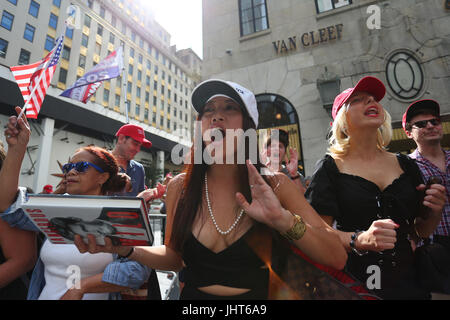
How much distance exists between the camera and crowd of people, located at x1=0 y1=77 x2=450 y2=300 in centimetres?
137

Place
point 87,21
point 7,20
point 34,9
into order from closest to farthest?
point 7,20
point 34,9
point 87,21

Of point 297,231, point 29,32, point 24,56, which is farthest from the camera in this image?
point 29,32

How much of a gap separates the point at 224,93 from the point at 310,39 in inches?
324

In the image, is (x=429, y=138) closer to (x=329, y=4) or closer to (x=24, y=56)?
(x=329, y=4)

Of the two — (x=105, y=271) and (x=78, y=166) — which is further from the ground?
(x=78, y=166)

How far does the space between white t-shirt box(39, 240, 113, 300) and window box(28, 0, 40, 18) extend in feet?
→ 108

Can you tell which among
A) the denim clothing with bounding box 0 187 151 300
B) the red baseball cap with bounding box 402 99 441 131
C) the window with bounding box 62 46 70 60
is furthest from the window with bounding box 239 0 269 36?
the window with bounding box 62 46 70 60

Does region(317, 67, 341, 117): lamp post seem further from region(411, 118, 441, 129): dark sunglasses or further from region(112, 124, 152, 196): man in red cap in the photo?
region(112, 124, 152, 196): man in red cap

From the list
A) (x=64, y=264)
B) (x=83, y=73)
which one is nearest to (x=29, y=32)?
(x=83, y=73)

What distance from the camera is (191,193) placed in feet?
5.72

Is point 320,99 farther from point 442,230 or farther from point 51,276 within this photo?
point 51,276

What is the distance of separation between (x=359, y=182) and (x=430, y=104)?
204cm

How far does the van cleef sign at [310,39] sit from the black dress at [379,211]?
765cm
